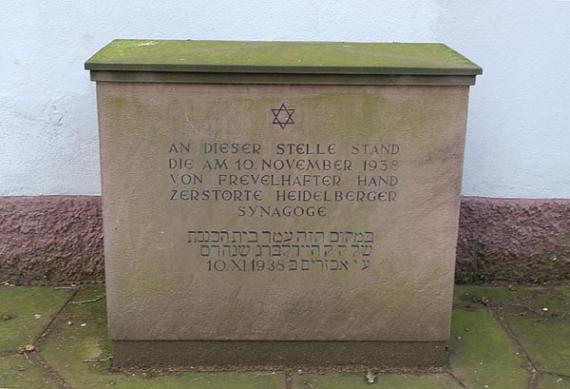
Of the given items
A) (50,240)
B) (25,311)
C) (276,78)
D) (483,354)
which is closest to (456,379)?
(483,354)

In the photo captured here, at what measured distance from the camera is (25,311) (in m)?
3.84

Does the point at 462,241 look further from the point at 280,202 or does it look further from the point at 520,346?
the point at 280,202

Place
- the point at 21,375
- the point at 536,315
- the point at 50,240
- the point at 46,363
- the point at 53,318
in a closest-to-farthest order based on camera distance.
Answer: the point at 21,375 < the point at 46,363 < the point at 53,318 < the point at 536,315 < the point at 50,240

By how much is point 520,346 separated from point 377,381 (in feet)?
2.76

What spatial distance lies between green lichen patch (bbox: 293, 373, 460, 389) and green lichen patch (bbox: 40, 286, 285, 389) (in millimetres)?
119

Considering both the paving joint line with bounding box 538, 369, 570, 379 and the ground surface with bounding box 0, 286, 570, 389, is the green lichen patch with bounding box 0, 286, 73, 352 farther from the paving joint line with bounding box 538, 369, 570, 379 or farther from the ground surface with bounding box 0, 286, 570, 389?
the paving joint line with bounding box 538, 369, 570, 379

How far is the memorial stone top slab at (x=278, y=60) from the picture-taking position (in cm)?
291

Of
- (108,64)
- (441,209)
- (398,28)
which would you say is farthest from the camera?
(398,28)

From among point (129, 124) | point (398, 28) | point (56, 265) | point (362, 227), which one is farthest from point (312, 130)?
point (56, 265)

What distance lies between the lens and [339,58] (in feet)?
10.3

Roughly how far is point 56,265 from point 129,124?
5.07 feet

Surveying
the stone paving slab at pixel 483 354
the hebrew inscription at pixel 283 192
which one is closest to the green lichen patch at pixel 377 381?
the stone paving slab at pixel 483 354

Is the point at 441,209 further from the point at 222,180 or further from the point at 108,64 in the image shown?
the point at 108,64

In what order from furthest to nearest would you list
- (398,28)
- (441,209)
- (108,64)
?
1. (398,28)
2. (441,209)
3. (108,64)
